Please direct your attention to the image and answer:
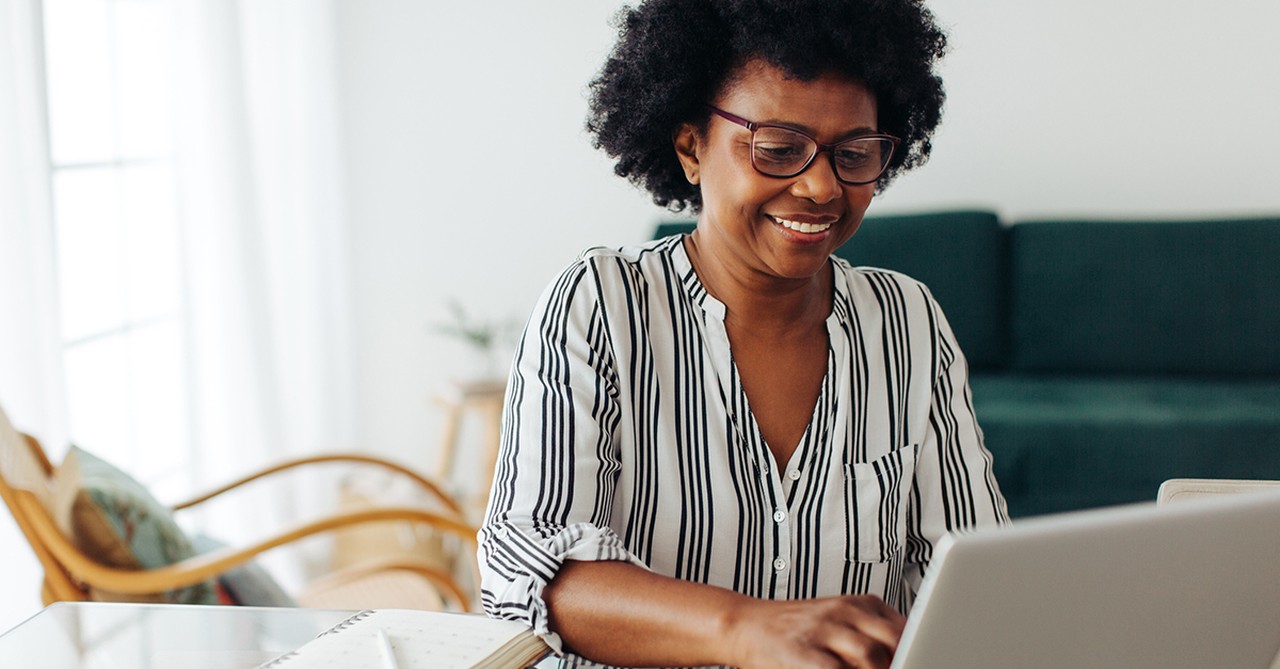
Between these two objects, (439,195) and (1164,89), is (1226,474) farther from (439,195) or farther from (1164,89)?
(439,195)

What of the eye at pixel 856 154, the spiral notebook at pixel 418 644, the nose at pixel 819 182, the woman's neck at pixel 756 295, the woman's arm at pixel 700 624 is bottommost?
the spiral notebook at pixel 418 644

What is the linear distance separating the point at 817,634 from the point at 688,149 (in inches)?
27.7

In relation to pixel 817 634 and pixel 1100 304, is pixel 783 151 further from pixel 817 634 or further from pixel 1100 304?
pixel 1100 304

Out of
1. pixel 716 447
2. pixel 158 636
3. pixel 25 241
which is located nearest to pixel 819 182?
pixel 716 447

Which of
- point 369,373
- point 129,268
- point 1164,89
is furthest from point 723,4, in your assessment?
point 369,373

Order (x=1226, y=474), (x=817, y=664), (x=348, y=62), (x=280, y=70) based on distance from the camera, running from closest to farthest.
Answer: (x=817, y=664)
(x=1226, y=474)
(x=280, y=70)
(x=348, y=62)

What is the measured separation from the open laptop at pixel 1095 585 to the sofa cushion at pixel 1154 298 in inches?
104

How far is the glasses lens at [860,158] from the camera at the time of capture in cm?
125

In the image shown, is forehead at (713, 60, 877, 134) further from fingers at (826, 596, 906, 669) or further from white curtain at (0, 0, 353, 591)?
white curtain at (0, 0, 353, 591)

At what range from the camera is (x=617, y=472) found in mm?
1253

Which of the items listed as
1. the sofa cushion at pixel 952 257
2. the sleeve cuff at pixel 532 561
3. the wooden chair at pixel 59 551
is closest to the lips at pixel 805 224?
the sleeve cuff at pixel 532 561

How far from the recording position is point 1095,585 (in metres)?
0.73

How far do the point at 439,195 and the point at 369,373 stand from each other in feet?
2.08

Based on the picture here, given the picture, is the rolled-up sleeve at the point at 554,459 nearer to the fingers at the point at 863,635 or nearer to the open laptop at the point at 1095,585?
the fingers at the point at 863,635
